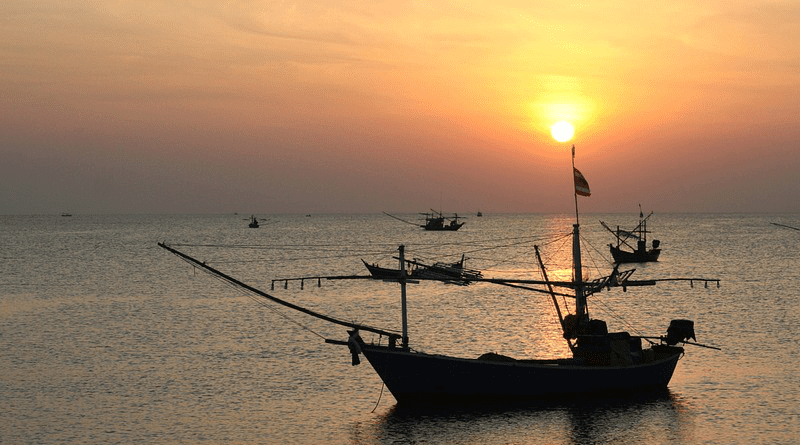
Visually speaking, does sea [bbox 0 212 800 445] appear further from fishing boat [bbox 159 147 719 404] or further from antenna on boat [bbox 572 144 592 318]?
antenna on boat [bbox 572 144 592 318]

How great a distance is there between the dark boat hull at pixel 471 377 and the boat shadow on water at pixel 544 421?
1.70ft

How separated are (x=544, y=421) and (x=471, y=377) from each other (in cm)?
400

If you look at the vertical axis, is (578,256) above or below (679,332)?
above

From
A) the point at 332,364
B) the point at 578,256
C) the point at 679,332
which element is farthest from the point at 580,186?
the point at 332,364

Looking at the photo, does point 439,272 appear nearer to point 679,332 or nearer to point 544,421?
point 679,332

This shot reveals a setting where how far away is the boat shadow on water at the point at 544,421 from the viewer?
113 feet

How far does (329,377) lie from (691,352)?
2196cm

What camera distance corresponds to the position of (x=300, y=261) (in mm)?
162875

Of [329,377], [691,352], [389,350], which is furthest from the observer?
[691,352]

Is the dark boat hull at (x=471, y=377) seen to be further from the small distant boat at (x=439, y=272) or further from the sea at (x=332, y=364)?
the small distant boat at (x=439, y=272)

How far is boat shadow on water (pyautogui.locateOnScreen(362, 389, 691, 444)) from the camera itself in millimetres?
34438

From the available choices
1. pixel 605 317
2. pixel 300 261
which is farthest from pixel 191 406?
pixel 300 261

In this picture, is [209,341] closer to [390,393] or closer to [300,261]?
[390,393]

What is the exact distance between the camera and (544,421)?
→ 36.6 meters
